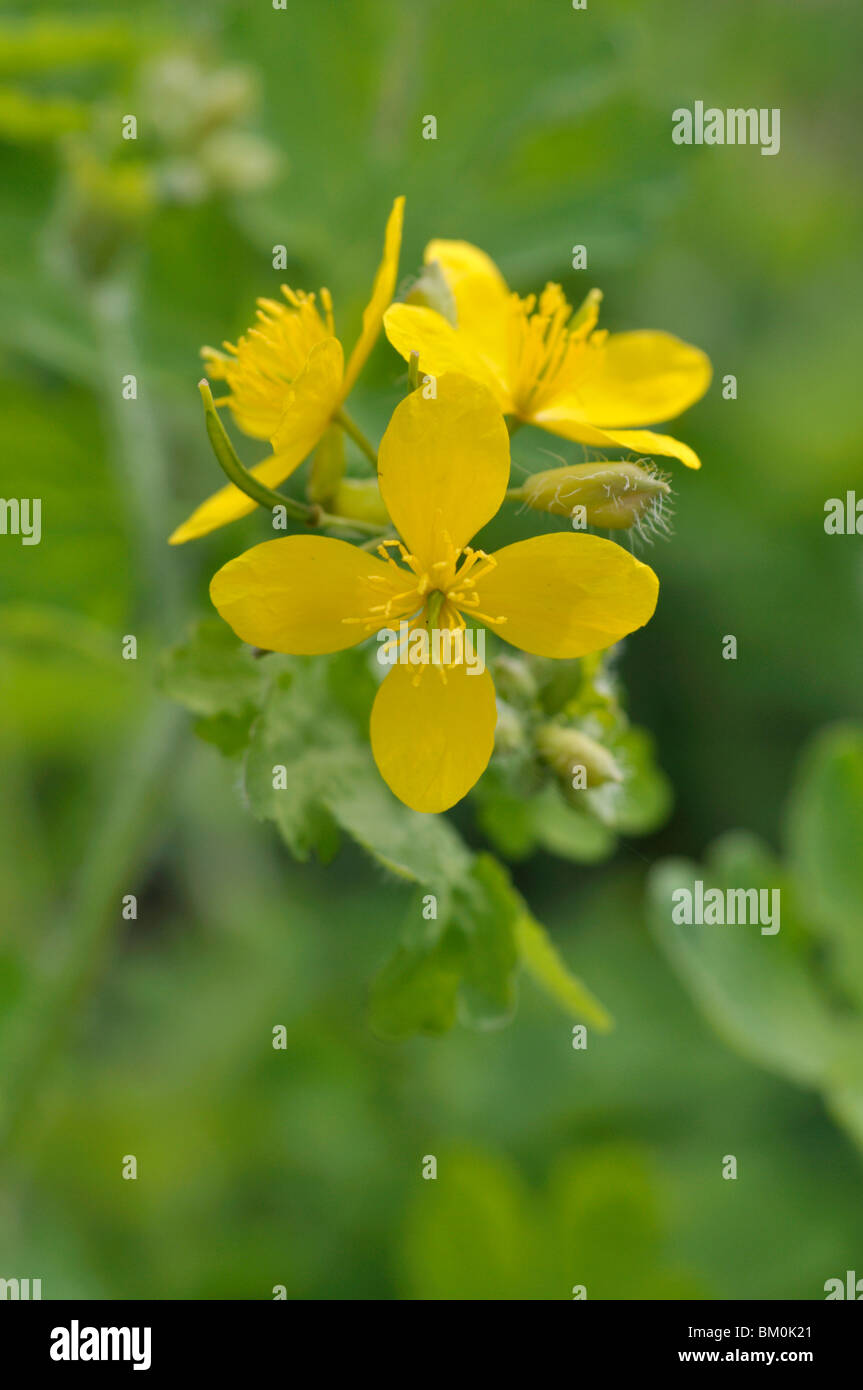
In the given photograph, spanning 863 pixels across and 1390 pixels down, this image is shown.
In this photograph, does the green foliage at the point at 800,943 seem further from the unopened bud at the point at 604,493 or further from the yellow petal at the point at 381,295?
the yellow petal at the point at 381,295

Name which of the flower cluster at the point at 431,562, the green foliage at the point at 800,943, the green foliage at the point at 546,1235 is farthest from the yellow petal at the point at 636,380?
the green foliage at the point at 546,1235

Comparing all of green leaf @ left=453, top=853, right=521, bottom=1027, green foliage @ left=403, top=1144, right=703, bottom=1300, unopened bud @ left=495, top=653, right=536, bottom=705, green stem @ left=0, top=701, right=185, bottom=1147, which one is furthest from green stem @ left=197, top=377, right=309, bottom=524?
green foliage @ left=403, top=1144, right=703, bottom=1300

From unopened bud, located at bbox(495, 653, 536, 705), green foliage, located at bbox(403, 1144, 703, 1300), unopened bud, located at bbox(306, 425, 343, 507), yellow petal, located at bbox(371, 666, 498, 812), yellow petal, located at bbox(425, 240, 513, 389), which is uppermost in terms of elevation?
yellow petal, located at bbox(425, 240, 513, 389)

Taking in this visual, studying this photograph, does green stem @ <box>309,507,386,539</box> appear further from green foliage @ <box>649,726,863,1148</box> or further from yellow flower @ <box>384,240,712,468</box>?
green foliage @ <box>649,726,863,1148</box>

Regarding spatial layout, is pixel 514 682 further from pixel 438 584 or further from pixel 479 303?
pixel 479 303

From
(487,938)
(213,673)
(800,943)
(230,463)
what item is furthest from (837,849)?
(230,463)

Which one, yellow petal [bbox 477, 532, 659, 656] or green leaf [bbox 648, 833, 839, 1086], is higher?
yellow petal [bbox 477, 532, 659, 656]

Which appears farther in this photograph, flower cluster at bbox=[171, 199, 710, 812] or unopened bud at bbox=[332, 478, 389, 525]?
unopened bud at bbox=[332, 478, 389, 525]

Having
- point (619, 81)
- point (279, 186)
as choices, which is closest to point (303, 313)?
point (279, 186)
